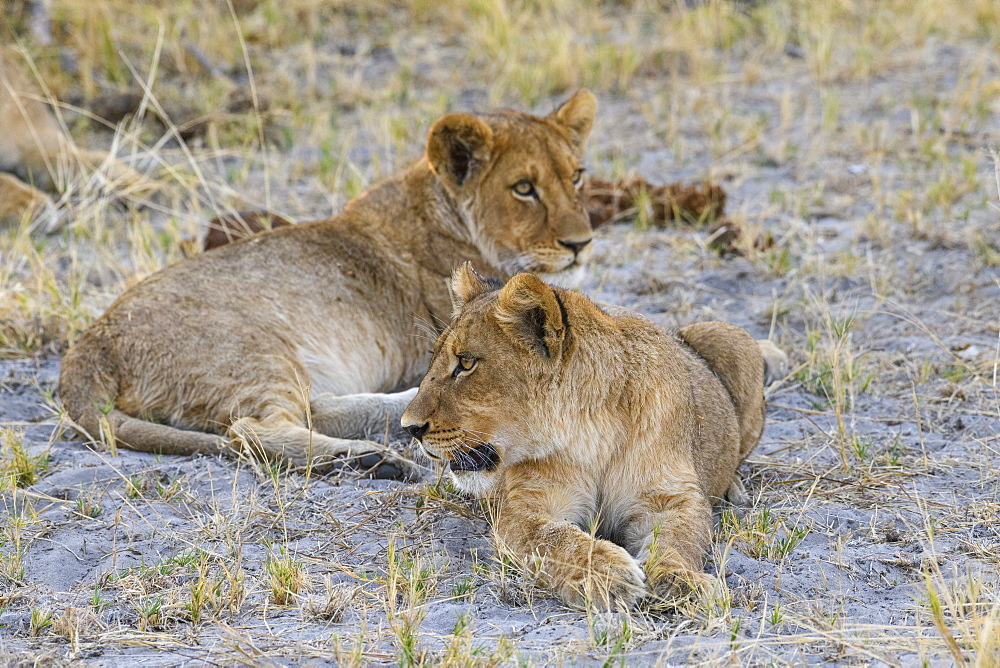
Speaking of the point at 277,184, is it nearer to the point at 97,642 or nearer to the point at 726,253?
the point at 726,253

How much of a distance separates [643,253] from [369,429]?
7.62 feet

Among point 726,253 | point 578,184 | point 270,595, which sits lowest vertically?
point 726,253

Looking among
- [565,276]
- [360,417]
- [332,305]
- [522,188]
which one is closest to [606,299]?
[565,276]

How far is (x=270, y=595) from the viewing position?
307 cm

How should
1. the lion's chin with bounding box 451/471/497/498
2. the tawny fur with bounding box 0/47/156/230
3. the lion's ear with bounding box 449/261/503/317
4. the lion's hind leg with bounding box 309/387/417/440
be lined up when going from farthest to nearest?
the tawny fur with bounding box 0/47/156/230 < the lion's hind leg with bounding box 309/387/417/440 < the lion's ear with bounding box 449/261/503/317 < the lion's chin with bounding box 451/471/497/498

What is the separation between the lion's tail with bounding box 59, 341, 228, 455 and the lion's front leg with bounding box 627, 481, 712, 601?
5.35 feet

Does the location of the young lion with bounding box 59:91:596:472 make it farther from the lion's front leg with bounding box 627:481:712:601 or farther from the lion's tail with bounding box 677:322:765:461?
the lion's front leg with bounding box 627:481:712:601

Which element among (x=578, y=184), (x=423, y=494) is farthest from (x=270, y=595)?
(x=578, y=184)

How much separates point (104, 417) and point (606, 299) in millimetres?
2588

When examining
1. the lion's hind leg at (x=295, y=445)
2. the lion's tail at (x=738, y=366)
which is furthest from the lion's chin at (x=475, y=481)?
the lion's tail at (x=738, y=366)

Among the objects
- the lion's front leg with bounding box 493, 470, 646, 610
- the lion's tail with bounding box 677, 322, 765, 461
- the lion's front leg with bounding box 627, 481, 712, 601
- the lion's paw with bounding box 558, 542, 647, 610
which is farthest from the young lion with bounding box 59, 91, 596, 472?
the lion's paw with bounding box 558, 542, 647, 610

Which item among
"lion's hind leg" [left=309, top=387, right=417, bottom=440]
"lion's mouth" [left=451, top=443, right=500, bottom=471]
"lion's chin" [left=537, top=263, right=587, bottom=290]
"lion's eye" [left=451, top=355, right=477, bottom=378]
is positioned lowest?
"lion's hind leg" [left=309, top=387, right=417, bottom=440]

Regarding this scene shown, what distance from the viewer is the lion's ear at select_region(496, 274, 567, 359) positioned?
10.5 feet

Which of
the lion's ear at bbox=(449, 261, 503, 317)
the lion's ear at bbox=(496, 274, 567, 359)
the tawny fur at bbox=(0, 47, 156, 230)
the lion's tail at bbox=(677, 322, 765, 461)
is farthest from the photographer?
the tawny fur at bbox=(0, 47, 156, 230)
